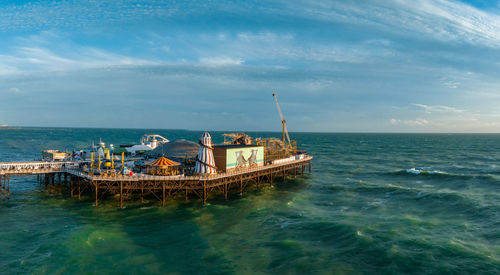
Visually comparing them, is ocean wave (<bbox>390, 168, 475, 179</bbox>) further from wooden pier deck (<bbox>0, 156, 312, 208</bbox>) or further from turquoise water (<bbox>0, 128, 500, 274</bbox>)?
wooden pier deck (<bbox>0, 156, 312, 208</bbox>)

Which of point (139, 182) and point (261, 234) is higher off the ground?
point (139, 182)

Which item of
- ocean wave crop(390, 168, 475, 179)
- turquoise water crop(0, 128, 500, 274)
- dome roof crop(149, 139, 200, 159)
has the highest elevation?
dome roof crop(149, 139, 200, 159)

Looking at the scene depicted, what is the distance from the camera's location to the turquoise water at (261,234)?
25.8 metres

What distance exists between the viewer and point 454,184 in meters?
59.9

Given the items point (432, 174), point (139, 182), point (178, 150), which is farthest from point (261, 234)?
point (432, 174)

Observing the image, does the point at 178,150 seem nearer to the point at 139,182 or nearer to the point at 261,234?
the point at 139,182

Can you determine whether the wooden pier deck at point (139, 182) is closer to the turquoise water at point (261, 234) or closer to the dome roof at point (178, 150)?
the turquoise water at point (261, 234)

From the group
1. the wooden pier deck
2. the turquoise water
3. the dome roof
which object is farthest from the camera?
the dome roof

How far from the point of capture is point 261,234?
32531 mm

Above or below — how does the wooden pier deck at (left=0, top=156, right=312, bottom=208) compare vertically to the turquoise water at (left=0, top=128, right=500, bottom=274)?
above

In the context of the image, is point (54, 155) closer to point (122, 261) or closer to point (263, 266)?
point (122, 261)

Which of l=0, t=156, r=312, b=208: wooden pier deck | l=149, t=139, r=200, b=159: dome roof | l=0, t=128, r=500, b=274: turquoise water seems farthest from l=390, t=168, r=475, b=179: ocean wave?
l=149, t=139, r=200, b=159: dome roof

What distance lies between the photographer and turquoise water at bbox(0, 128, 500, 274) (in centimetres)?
2578

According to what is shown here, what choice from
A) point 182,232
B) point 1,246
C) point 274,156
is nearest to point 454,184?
point 274,156
